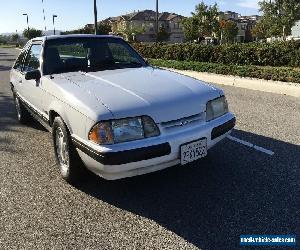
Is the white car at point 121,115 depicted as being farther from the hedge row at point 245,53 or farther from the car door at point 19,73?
the hedge row at point 245,53

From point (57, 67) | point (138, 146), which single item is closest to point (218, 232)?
point (138, 146)

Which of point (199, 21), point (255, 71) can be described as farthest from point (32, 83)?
point (199, 21)

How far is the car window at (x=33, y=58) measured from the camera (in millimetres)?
4905

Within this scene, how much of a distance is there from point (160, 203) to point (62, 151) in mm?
1333

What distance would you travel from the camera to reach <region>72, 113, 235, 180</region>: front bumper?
3.17m

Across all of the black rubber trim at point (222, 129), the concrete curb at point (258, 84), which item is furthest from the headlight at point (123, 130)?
the concrete curb at point (258, 84)

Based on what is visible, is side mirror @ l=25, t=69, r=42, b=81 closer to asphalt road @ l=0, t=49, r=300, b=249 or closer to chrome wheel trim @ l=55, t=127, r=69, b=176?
chrome wheel trim @ l=55, t=127, r=69, b=176

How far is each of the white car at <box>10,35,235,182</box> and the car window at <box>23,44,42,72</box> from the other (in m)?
0.13

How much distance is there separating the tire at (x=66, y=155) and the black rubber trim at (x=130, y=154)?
43cm

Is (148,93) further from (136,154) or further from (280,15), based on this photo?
(280,15)

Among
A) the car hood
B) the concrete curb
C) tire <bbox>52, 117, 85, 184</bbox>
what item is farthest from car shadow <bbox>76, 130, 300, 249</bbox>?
the concrete curb

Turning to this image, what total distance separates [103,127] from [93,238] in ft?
3.18

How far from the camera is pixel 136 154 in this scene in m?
3.19

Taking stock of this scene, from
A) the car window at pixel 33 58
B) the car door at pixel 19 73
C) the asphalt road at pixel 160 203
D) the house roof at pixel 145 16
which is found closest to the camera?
the asphalt road at pixel 160 203
